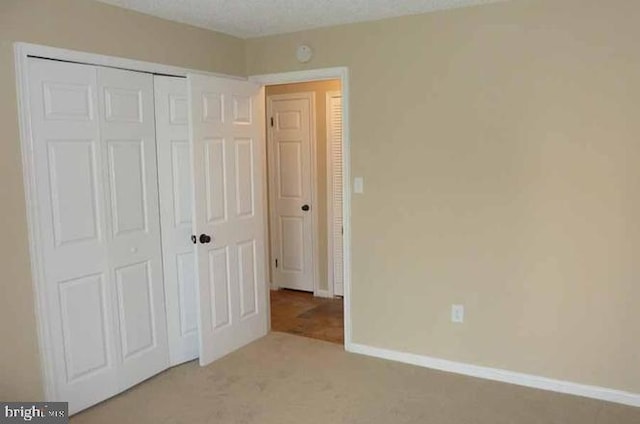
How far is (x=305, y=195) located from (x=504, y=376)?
9.17 feet

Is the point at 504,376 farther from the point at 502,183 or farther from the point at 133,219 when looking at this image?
the point at 133,219

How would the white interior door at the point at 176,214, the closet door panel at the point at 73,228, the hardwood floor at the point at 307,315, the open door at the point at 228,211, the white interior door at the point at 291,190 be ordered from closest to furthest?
1. the closet door panel at the point at 73,228
2. the white interior door at the point at 176,214
3. the open door at the point at 228,211
4. the hardwood floor at the point at 307,315
5. the white interior door at the point at 291,190

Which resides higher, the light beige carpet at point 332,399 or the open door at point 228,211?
A: the open door at point 228,211

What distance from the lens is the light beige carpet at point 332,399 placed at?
297 centimetres

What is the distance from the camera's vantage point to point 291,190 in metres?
5.57

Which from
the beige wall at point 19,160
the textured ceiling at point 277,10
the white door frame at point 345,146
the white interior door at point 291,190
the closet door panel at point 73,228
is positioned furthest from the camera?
the white interior door at point 291,190

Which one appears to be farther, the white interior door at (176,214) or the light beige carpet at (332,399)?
the white interior door at (176,214)

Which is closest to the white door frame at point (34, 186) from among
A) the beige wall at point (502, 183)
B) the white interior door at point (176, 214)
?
the white interior door at point (176, 214)

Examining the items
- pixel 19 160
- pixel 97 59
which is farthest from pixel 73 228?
pixel 97 59

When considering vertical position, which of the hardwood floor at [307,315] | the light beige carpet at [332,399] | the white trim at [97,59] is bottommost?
the light beige carpet at [332,399]

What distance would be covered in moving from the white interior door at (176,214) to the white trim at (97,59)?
60 mm

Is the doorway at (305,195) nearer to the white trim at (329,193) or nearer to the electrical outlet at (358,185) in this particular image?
the white trim at (329,193)

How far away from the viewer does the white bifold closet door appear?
2.85m

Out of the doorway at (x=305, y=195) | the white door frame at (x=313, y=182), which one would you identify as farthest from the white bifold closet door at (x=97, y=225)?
the white door frame at (x=313, y=182)
